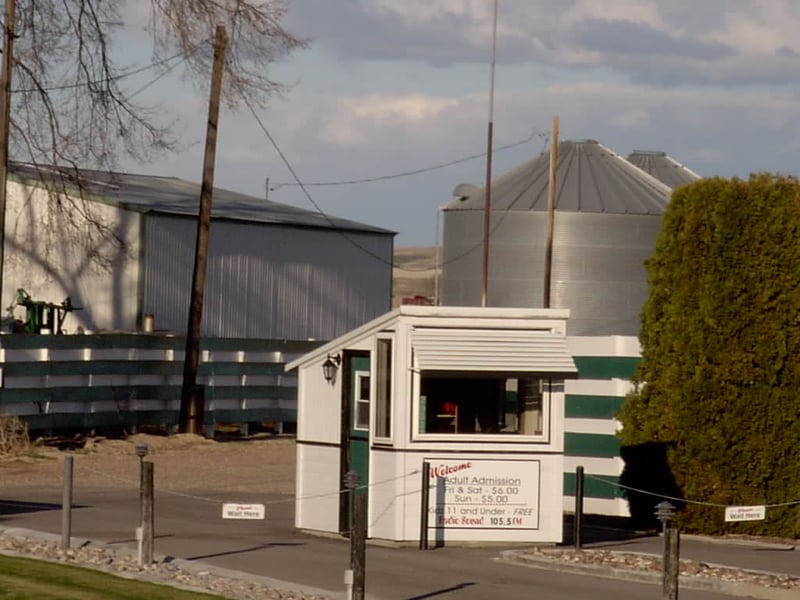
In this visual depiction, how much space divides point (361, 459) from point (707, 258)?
5.26 m

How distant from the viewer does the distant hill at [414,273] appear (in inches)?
4995

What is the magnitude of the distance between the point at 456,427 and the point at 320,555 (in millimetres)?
2354

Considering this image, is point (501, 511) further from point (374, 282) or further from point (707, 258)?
point (374, 282)

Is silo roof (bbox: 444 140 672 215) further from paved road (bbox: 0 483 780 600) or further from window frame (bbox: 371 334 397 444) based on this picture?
window frame (bbox: 371 334 397 444)

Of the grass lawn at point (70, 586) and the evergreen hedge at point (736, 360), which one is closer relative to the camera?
the grass lawn at point (70, 586)

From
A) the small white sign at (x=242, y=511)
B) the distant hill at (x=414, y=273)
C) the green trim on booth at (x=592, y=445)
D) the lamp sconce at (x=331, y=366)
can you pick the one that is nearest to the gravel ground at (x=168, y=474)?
the small white sign at (x=242, y=511)

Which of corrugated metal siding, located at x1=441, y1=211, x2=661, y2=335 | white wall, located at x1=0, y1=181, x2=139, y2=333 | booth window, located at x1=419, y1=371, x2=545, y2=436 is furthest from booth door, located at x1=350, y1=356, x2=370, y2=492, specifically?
corrugated metal siding, located at x1=441, y1=211, x2=661, y2=335

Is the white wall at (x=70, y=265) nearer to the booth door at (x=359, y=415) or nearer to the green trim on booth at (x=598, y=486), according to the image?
the green trim on booth at (x=598, y=486)

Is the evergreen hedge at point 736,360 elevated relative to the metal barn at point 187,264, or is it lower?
lower

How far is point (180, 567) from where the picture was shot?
575 inches

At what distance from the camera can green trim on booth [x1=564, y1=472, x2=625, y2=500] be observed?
848 inches

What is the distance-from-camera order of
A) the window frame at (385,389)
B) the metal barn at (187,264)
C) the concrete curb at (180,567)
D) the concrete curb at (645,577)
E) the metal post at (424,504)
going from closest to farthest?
the concrete curb at (180,567) < the concrete curb at (645,577) < the metal post at (424,504) < the window frame at (385,389) < the metal barn at (187,264)

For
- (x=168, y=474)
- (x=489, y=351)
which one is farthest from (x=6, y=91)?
(x=489, y=351)

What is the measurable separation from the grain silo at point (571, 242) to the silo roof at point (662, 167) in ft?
12.4
